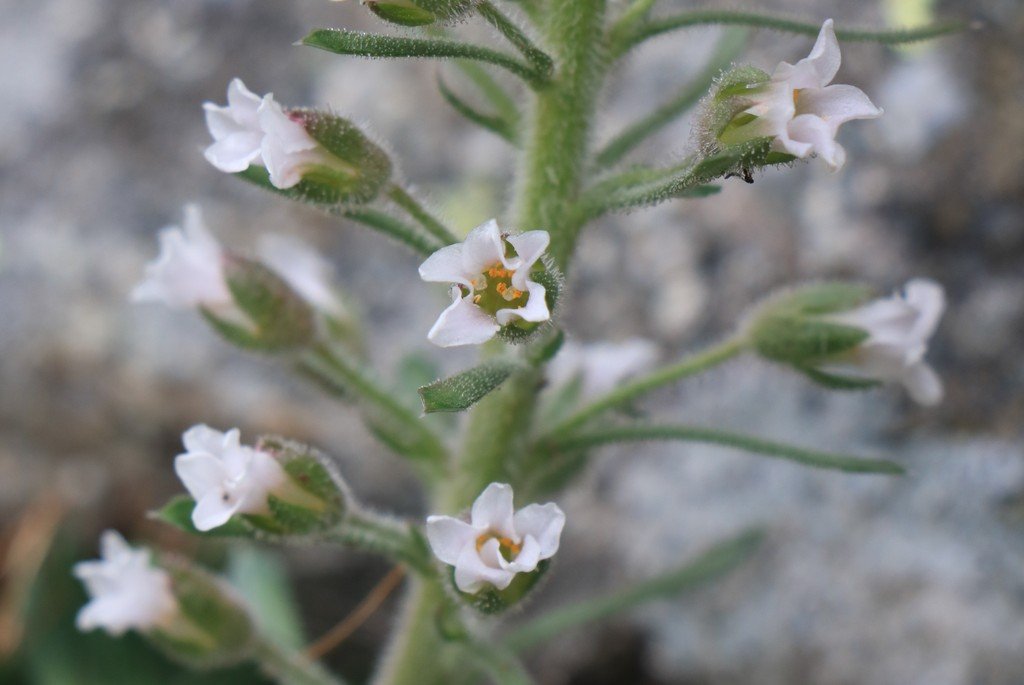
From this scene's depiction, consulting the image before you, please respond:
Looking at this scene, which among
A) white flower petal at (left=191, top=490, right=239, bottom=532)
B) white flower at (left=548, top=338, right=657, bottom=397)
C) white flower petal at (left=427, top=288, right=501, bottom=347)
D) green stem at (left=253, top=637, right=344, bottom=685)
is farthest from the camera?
white flower at (left=548, top=338, right=657, bottom=397)

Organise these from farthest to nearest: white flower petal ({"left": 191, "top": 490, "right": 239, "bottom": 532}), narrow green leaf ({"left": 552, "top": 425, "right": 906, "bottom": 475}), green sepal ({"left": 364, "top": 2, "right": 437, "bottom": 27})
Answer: narrow green leaf ({"left": 552, "top": 425, "right": 906, "bottom": 475})
white flower petal ({"left": 191, "top": 490, "right": 239, "bottom": 532})
green sepal ({"left": 364, "top": 2, "right": 437, "bottom": 27})

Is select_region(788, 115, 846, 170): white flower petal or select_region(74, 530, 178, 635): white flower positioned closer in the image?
select_region(788, 115, 846, 170): white flower petal

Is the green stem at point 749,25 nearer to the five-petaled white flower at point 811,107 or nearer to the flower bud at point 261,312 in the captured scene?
the five-petaled white flower at point 811,107

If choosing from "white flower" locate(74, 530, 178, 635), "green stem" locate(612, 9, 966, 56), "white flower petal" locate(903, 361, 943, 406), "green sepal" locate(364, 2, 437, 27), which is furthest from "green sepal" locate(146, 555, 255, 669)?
"white flower petal" locate(903, 361, 943, 406)

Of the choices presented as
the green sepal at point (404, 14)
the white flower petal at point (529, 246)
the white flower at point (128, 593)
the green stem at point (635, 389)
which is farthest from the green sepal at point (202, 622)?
the green sepal at point (404, 14)

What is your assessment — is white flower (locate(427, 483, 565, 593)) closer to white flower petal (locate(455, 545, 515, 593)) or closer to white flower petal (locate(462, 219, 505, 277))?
white flower petal (locate(455, 545, 515, 593))

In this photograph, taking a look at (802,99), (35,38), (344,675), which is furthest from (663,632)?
(35,38)
